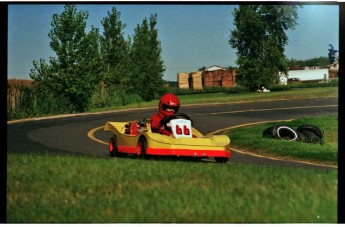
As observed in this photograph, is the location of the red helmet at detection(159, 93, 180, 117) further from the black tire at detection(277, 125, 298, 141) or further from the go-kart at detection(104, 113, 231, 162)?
the black tire at detection(277, 125, 298, 141)

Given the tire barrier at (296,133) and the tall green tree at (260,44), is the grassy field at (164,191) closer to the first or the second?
the tire barrier at (296,133)

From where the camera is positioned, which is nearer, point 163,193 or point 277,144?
point 163,193

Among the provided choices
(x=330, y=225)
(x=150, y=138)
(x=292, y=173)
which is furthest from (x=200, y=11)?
(x=330, y=225)

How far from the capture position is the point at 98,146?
33.0 feet

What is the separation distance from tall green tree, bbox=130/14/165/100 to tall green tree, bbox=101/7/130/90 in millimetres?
118

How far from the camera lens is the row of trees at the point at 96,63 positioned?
954cm

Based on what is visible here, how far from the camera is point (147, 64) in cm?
1014

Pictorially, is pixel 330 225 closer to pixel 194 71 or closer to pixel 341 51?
pixel 341 51

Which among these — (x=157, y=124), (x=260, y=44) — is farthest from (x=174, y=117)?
(x=260, y=44)

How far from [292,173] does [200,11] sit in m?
2.71

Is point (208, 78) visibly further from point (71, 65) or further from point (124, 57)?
point (71, 65)

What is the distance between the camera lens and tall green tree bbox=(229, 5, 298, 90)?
955 cm

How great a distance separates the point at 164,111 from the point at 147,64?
100 centimetres

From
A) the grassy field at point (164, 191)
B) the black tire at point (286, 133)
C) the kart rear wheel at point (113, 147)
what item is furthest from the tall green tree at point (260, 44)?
the kart rear wheel at point (113, 147)
